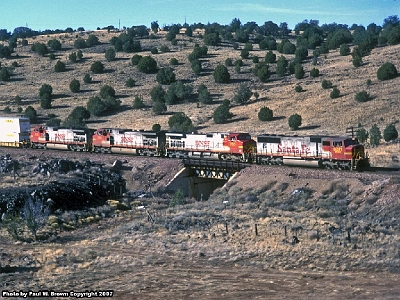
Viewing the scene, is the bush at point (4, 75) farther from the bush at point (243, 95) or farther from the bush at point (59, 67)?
the bush at point (243, 95)

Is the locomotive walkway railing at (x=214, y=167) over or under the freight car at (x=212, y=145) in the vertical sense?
under

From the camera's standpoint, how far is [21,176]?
49000 mm

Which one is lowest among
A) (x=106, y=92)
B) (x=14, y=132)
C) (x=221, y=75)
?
(x=14, y=132)

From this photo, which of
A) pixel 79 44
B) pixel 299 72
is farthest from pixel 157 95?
pixel 79 44

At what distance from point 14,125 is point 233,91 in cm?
3938

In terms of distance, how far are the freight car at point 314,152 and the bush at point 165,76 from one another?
54363 millimetres

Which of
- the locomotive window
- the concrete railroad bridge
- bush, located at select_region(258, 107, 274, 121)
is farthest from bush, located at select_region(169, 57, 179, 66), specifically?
the locomotive window

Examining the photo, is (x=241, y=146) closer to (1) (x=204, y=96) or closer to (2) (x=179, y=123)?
(2) (x=179, y=123)

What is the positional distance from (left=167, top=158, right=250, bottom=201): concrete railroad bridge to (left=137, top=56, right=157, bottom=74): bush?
6150 cm

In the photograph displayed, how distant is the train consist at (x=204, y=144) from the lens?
4447cm

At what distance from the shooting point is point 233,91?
95.0 m

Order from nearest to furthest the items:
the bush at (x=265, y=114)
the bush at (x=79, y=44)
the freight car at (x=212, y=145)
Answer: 1. the freight car at (x=212, y=145)
2. the bush at (x=265, y=114)
3. the bush at (x=79, y=44)

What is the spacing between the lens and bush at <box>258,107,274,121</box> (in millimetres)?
77125

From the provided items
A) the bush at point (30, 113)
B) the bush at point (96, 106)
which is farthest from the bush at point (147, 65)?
the bush at point (30, 113)
